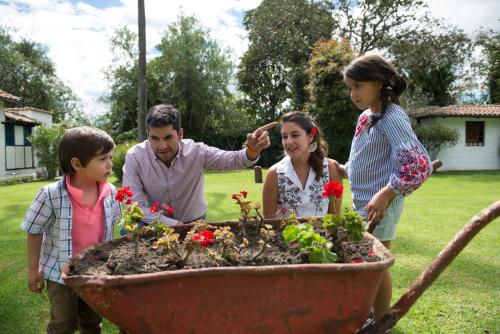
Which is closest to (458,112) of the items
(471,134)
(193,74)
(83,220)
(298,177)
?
(471,134)

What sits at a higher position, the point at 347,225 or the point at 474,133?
the point at 474,133

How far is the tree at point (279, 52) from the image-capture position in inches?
1022

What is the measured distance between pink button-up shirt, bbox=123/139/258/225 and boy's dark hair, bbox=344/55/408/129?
2.91 ft

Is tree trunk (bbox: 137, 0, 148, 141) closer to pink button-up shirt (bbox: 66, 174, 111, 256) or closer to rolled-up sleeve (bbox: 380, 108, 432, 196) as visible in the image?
pink button-up shirt (bbox: 66, 174, 111, 256)

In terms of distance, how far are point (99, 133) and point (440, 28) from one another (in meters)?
27.8

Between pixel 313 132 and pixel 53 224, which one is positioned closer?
pixel 53 224

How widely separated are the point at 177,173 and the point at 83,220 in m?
0.77

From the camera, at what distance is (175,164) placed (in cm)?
296

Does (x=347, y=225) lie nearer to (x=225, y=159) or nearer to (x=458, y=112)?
(x=225, y=159)

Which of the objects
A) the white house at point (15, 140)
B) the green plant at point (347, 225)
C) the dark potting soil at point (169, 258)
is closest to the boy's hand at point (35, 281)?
the dark potting soil at point (169, 258)

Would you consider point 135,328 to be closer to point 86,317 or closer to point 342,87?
point 86,317

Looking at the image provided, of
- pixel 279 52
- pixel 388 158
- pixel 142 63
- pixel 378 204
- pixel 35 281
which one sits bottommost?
pixel 35 281

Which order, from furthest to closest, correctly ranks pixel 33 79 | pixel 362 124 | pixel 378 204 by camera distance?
pixel 33 79 → pixel 362 124 → pixel 378 204

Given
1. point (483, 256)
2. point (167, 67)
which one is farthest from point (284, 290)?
point (167, 67)
